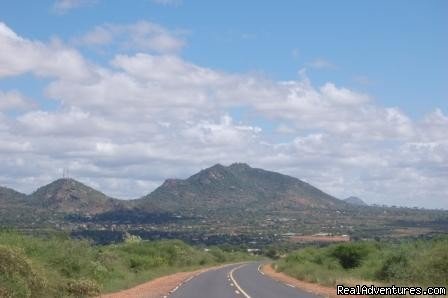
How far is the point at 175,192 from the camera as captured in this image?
199 m

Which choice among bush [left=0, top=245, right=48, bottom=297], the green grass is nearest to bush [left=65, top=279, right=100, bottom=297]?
the green grass

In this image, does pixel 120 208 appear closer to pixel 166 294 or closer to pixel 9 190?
pixel 9 190

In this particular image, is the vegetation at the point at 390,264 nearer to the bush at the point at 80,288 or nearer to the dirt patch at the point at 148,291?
the dirt patch at the point at 148,291

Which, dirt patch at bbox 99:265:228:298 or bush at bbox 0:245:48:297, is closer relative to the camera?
bush at bbox 0:245:48:297

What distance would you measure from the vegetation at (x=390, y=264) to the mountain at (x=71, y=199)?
75.8 m

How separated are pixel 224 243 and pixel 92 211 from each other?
86.5 feet

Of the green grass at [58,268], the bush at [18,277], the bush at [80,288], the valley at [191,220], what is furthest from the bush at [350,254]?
the valley at [191,220]

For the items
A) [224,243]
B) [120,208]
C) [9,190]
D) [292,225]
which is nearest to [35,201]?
[9,190]

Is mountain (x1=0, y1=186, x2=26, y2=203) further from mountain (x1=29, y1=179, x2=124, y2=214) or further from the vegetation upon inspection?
the vegetation

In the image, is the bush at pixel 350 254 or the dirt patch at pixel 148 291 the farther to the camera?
the bush at pixel 350 254

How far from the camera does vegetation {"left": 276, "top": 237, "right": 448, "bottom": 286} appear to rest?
29.6 m

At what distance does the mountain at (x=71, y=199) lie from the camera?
122m

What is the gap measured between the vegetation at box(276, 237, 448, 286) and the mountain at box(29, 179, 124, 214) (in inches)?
2986

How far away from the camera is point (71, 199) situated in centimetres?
12875
